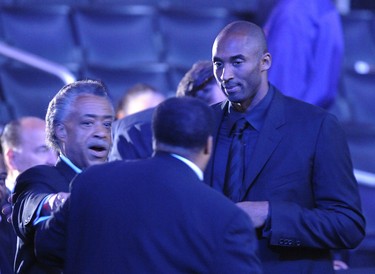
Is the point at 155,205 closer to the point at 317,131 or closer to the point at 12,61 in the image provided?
the point at 317,131

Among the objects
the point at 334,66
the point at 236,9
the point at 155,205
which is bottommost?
the point at 155,205

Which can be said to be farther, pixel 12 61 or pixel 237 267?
pixel 12 61

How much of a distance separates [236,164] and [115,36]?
398 centimetres

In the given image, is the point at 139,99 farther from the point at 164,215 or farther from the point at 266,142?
the point at 164,215

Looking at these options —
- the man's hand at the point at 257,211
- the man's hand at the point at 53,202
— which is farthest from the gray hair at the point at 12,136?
the man's hand at the point at 257,211

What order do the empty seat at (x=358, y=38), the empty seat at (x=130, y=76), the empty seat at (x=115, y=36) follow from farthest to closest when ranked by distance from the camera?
the empty seat at (x=358, y=38) < the empty seat at (x=115, y=36) < the empty seat at (x=130, y=76)

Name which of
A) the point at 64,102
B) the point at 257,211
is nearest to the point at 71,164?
the point at 64,102

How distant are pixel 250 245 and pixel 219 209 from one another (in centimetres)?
13

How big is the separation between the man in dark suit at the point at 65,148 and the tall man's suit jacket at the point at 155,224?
0.39m

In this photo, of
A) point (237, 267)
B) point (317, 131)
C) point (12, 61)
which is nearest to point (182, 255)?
point (237, 267)

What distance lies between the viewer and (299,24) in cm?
562

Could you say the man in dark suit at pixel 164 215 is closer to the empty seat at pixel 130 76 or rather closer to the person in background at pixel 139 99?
the person in background at pixel 139 99

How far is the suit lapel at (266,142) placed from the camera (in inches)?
135

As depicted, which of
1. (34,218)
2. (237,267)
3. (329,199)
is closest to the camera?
(237,267)
